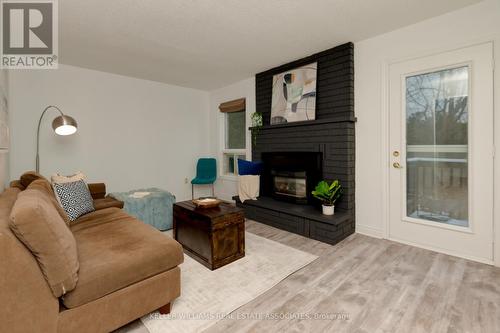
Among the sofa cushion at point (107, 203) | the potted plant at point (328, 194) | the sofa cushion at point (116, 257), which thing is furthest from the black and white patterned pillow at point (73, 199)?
the potted plant at point (328, 194)

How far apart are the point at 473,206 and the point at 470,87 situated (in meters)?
1.16

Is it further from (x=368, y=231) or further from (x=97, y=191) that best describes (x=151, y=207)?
(x=368, y=231)

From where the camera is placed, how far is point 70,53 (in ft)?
10.5

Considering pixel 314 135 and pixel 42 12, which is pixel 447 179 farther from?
pixel 42 12

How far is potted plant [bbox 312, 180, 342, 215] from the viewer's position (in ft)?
9.79

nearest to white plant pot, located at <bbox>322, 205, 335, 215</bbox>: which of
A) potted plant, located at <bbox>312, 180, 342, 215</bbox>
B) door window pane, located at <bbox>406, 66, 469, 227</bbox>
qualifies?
potted plant, located at <bbox>312, 180, 342, 215</bbox>

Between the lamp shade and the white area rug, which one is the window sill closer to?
the white area rug

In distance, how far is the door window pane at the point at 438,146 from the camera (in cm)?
240

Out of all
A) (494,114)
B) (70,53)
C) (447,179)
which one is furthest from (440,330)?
(70,53)

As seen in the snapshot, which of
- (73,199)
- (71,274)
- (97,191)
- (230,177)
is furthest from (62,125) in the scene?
(230,177)

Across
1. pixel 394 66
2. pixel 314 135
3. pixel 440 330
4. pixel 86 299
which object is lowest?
pixel 440 330

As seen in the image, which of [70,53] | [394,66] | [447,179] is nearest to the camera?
[447,179]

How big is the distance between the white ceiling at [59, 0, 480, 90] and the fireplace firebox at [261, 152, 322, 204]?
4.84 ft

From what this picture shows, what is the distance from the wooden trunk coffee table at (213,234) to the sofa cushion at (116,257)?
50 centimetres
